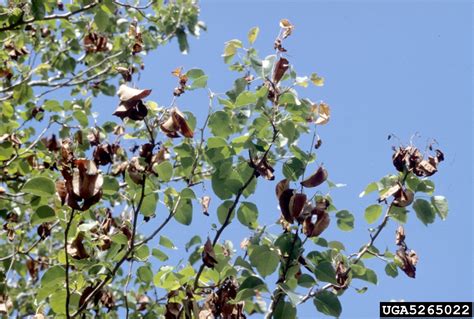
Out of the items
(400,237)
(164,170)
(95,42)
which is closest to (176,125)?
(164,170)

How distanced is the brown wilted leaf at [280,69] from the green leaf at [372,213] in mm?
560

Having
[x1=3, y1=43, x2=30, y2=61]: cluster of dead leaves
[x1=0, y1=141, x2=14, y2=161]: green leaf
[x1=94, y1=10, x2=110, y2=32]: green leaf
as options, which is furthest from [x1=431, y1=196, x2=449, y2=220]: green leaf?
[x1=3, y1=43, x2=30, y2=61]: cluster of dead leaves

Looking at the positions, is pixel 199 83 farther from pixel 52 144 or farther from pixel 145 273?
pixel 52 144

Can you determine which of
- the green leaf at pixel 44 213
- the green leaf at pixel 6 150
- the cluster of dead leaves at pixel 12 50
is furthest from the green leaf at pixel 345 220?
the cluster of dead leaves at pixel 12 50

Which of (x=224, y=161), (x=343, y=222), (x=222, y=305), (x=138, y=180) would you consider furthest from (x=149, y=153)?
(x=343, y=222)

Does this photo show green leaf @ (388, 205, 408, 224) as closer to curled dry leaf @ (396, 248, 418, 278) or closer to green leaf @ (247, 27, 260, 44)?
curled dry leaf @ (396, 248, 418, 278)

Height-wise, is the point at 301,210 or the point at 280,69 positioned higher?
the point at 280,69

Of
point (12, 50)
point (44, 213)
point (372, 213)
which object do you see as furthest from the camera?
point (12, 50)

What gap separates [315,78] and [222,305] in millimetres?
886

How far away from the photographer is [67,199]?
196 cm

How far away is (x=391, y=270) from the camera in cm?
251

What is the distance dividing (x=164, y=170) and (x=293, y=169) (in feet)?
1.40

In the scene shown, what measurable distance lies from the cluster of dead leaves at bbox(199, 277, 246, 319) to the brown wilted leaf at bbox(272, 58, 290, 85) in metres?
0.70

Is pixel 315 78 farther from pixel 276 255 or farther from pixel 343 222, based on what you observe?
pixel 276 255
